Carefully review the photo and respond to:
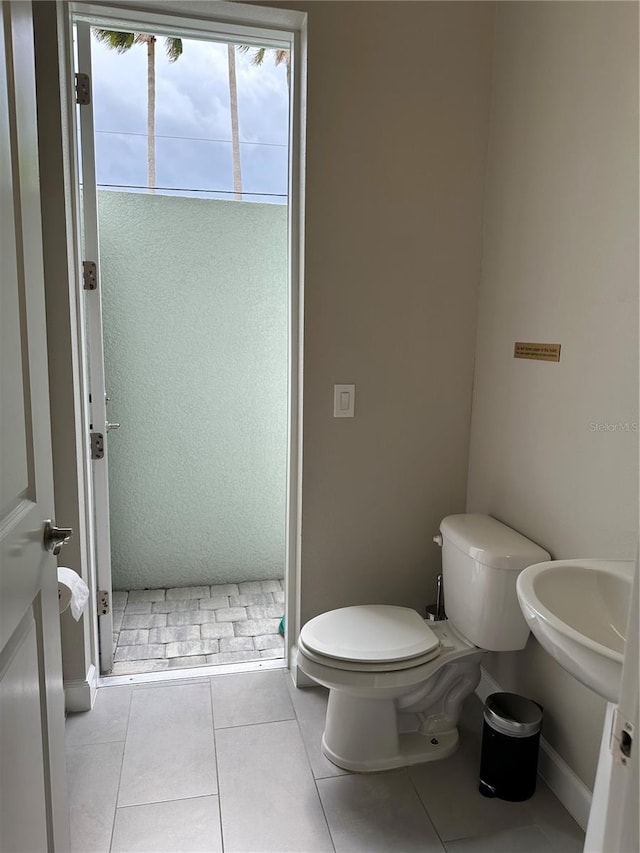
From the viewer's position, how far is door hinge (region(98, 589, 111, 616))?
2.27m

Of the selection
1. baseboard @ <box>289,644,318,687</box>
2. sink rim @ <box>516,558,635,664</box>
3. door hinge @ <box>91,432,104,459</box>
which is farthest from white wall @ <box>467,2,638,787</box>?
door hinge @ <box>91,432,104,459</box>

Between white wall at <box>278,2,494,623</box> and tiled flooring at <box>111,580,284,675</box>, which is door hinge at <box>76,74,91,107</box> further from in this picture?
tiled flooring at <box>111,580,284,675</box>

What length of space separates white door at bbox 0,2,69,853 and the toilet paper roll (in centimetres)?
27

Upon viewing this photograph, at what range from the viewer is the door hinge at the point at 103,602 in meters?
2.27

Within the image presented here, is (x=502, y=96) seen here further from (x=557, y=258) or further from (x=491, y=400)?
(x=491, y=400)

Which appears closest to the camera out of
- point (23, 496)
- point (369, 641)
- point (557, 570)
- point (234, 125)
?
point (23, 496)

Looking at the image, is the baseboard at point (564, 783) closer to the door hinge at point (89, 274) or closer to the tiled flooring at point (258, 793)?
the tiled flooring at point (258, 793)

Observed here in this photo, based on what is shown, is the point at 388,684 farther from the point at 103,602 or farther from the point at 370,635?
the point at 103,602

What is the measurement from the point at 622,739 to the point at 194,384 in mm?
2553

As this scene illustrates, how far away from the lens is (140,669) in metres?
2.36

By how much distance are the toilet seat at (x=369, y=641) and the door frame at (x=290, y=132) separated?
1.23 feet

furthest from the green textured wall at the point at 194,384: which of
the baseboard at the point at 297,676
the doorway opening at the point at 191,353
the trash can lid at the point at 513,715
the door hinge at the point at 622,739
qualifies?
the door hinge at the point at 622,739

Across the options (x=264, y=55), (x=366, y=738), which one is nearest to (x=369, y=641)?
(x=366, y=738)

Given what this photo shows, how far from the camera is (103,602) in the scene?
2.28 m
